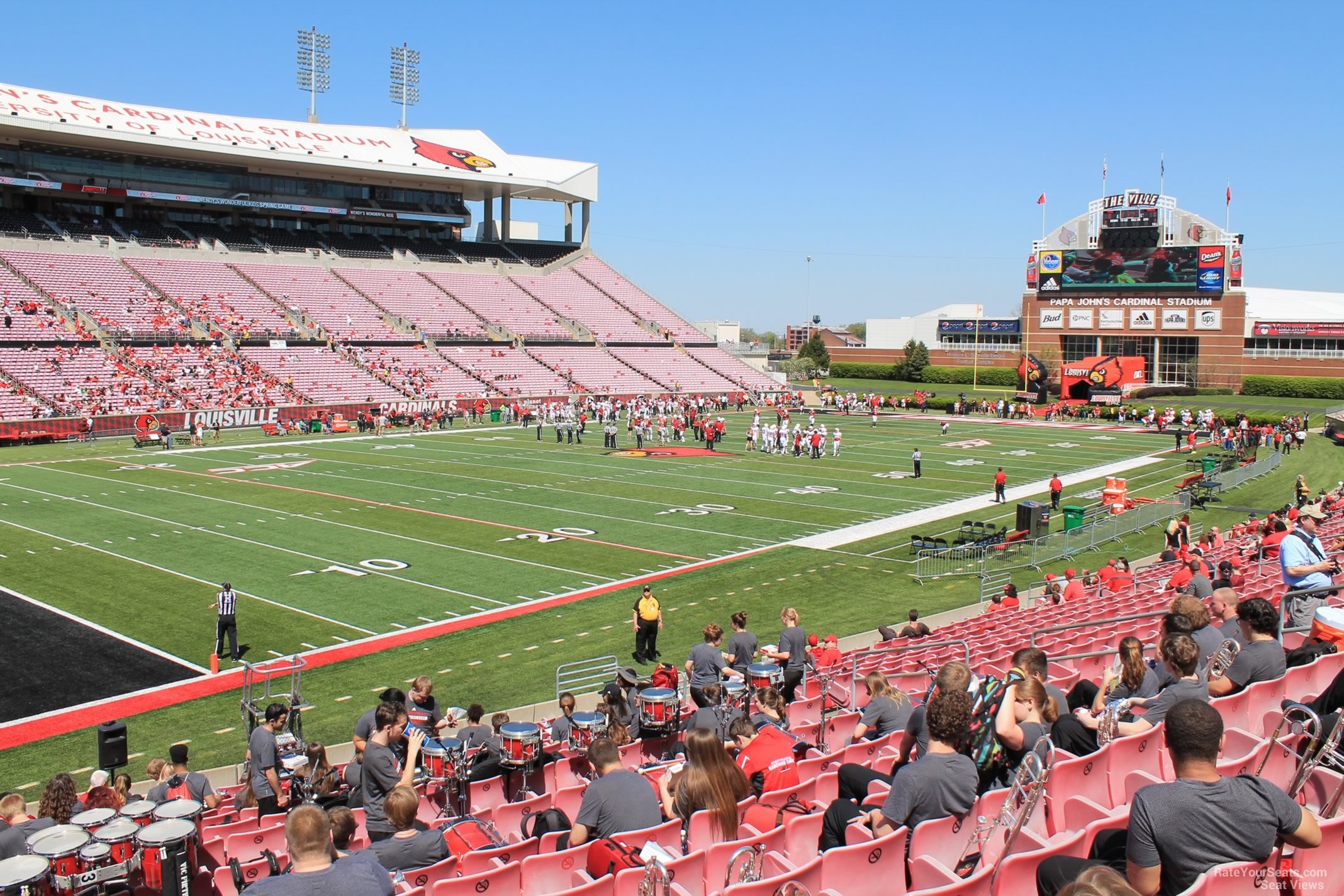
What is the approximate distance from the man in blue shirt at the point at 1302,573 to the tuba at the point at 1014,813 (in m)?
4.54

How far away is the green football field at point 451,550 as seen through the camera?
1504 centimetres

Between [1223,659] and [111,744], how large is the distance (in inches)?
365

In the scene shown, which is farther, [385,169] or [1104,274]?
[1104,274]

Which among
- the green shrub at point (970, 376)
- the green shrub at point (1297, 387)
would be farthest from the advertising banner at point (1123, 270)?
the green shrub at point (970, 376)

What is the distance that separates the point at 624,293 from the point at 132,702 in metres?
66.5

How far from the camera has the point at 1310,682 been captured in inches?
275

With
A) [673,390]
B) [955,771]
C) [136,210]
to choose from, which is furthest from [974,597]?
[136,210]

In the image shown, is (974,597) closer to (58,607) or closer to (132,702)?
(132,702)

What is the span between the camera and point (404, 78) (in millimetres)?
79438

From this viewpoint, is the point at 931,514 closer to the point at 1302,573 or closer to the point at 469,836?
the point at 1302,573

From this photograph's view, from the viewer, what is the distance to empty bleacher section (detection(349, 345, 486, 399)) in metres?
55.5

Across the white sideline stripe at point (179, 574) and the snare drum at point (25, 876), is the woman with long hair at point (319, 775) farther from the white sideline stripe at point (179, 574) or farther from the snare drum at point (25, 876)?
the white sideline stripe at point (179, 574)

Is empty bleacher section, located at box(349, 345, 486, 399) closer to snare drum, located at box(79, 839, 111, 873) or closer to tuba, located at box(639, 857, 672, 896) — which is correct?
snare drum, located at box(79, 839, 111, 873)

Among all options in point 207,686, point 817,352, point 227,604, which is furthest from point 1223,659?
point 817,352
